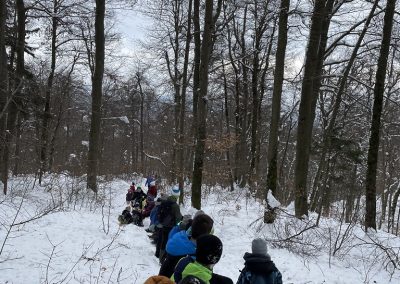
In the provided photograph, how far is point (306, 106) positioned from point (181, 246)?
24.1 feet

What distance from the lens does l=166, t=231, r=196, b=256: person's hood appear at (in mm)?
4949

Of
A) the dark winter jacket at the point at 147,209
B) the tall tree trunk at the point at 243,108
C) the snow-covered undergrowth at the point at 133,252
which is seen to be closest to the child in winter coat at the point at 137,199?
the dark winter jacket at the point at 147,209

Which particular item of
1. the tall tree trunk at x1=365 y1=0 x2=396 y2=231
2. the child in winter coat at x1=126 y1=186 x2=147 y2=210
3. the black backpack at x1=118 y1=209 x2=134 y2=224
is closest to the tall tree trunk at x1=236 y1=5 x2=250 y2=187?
the child in winter coat at x1=126 y1=186 x2=147 y2=210

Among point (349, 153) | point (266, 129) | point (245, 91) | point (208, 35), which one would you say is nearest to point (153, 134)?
point (266, 129)

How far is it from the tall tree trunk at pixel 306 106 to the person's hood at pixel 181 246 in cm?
681

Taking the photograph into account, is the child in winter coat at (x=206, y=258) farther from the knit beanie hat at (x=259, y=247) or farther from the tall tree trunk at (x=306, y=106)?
the tall tree trunk at (x=306, y=106)

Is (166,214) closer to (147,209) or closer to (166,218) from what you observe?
(166,218)

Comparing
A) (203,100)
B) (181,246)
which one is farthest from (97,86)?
(181,246)

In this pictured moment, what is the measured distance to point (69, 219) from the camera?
10.1 m

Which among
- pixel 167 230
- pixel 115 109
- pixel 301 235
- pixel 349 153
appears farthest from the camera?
pixel 115 109

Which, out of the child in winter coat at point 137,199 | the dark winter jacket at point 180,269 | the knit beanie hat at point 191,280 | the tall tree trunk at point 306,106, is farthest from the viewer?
the child in winter coat at point 137,199

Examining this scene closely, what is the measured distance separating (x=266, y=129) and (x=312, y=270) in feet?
88.1

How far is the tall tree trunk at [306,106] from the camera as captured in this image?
36.6 feet

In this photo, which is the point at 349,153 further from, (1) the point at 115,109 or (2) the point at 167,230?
(1) the point at 115,109
